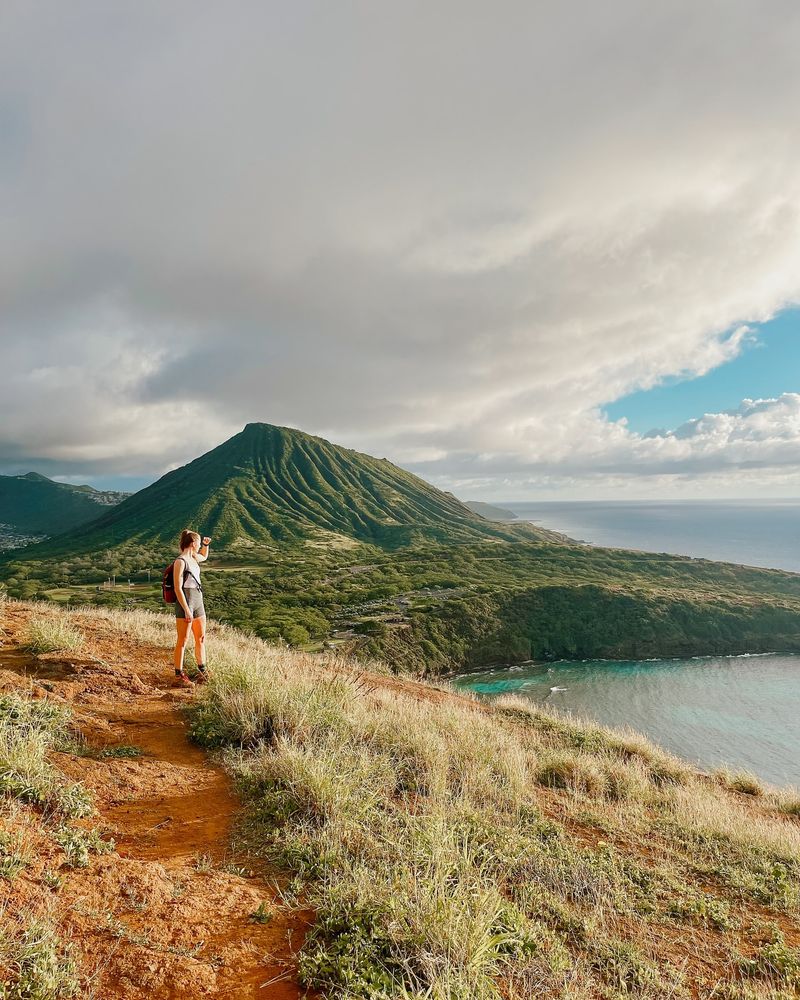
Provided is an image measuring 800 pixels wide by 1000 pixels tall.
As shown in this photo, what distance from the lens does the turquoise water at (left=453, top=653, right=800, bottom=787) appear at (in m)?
36.2

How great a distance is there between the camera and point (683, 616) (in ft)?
233

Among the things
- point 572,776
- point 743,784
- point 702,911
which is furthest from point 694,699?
point 702,911

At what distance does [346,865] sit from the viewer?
4.00 meters

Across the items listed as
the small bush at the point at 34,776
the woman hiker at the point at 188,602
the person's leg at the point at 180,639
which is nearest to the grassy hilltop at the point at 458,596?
the woman hiker at the point at 188,602

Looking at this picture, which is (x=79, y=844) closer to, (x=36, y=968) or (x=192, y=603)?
(x=36, y=968)

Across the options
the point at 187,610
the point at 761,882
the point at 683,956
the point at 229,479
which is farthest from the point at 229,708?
the point at 229,479

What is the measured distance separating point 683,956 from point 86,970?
4825 millimetres

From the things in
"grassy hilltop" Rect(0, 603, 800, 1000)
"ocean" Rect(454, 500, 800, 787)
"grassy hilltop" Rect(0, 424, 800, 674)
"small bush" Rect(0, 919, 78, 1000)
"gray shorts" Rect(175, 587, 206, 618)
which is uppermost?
"gray shorts" Rect(175, 587, 206, 618)

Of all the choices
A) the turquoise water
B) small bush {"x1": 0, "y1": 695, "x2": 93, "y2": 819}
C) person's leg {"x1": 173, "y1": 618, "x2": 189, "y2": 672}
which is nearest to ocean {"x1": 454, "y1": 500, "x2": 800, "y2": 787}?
the turquoise water

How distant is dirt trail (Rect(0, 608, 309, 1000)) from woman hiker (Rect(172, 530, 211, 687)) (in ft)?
7.45

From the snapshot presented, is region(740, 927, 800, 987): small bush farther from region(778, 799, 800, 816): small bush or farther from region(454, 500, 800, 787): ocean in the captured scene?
region(454, 500, 800, 787): ocean

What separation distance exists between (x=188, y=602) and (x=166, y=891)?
5.94m

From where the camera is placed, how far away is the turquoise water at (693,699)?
119ft

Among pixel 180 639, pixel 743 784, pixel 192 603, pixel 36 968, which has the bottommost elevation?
pixel 743 784
